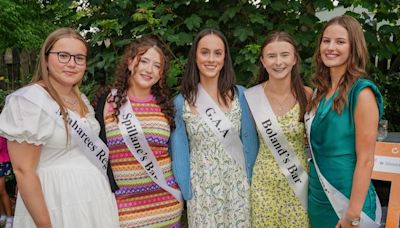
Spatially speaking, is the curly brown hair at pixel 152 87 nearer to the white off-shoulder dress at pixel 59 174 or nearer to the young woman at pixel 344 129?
the white off-shoulder dress at pixel 59 174

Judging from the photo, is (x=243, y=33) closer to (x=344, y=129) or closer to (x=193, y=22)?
(x=193, y=22)

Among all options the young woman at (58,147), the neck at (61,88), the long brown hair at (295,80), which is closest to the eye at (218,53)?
the long brown hair at (295,80)

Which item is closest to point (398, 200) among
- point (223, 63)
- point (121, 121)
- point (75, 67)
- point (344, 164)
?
point (344, 164)

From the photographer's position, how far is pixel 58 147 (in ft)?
7.24

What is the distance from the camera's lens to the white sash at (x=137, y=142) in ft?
8.51

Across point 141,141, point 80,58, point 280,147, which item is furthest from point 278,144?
point 80,58

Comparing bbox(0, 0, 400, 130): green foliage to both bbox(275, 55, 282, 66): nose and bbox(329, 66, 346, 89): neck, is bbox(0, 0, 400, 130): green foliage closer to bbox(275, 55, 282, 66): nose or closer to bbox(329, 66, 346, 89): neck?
bbox(275, 55, 282, 66): nose

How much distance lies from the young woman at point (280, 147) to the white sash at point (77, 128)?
3.22 feet

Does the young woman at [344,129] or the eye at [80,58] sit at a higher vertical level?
the eye at [80,58]

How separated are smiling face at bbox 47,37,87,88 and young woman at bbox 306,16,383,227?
4.36 feet

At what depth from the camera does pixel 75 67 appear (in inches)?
91.4

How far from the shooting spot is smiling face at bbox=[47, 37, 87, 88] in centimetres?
228

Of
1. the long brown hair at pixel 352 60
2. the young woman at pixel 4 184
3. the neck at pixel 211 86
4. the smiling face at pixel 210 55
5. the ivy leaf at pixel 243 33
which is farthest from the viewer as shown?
the young woman at pixel 4 184

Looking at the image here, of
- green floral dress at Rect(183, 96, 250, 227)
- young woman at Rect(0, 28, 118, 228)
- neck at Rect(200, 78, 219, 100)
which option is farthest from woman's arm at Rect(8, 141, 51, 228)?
neck at Rect(200, 78, 219, 100)
